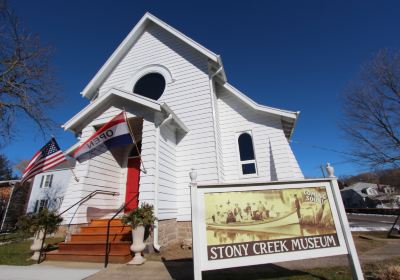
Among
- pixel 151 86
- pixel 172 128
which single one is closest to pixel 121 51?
pixel 151 86

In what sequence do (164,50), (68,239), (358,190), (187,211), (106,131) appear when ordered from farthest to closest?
(358,190) → (164,50) → (187,211) → (106,131) → (68,239)

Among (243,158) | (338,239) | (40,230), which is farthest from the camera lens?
(243,158)

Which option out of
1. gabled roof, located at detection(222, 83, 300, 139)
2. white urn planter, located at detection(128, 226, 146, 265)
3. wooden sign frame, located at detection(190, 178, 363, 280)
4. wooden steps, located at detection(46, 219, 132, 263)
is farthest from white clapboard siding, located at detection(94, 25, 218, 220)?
wooden sign frame, located at detection(190, 178, 363, 280)

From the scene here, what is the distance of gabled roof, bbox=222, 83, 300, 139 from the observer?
9909mm

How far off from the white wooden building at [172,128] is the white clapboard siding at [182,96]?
0.04 m

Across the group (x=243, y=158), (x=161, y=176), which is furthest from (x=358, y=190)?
(x=161, y=176)

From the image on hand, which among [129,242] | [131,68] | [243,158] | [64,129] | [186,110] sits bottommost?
[129,242]

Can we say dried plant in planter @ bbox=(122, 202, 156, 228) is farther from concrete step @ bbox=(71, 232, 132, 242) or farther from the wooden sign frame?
the wooden sign frame

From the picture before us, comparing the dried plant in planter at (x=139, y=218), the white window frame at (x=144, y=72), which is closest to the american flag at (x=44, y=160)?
the dried plant in planter at (x=139, y=218)

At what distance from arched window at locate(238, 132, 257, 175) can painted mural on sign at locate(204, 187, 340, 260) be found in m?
5.72

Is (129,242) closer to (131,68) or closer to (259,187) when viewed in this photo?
(259,187)

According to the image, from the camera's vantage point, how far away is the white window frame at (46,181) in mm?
26472

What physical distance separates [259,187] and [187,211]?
17.1ft

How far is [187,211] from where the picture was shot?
885 centimetres
